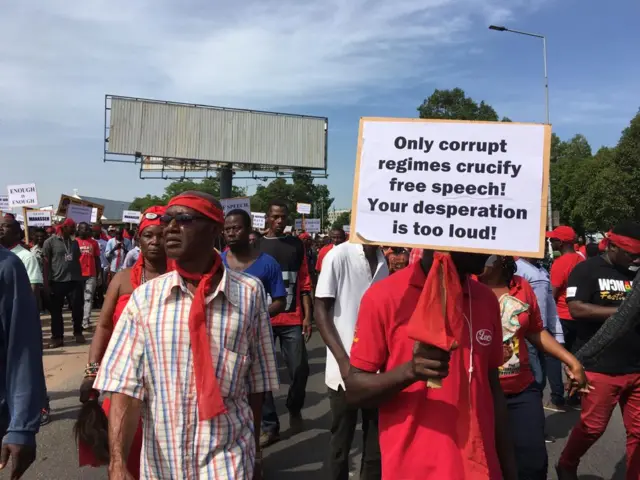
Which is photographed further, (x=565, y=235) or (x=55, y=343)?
(x=55, y=343)

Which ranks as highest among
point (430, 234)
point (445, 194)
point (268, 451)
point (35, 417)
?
point (445, 194)

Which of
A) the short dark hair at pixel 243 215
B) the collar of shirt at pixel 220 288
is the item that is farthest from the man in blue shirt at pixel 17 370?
the short dark hair at pixel 243 215

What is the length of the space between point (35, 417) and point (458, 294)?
181 cm

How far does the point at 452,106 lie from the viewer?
50.5m

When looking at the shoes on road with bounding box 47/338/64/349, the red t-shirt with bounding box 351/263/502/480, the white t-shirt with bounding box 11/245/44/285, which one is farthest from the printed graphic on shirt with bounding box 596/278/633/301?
the shoes on road with bounding box 47/338/64/349

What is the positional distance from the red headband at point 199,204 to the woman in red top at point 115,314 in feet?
3.03

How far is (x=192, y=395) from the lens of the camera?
197 cm

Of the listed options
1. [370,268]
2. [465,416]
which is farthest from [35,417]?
[370,268]

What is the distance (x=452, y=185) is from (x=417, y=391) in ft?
2.45

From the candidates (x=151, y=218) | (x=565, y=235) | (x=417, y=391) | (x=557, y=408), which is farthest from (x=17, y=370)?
(x=565, y=235)

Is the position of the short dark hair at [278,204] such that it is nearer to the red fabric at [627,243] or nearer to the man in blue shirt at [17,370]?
the red fabric at [627,243]

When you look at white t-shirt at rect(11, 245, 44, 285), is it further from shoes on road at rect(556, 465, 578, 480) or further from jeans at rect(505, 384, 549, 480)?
shoes on road at rect(556, 465, 578, 480)

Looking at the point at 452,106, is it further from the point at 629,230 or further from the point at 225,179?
the point at 629,230

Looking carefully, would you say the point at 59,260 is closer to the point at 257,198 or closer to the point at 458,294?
the point at 458,294
